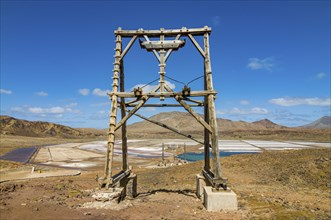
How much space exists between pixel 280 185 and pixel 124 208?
1107 cm

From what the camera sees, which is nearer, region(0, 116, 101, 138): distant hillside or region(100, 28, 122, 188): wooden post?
region(100, 28, 122, 188): wooden post

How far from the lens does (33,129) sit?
136 m

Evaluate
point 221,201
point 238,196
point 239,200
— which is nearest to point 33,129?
point 238,196

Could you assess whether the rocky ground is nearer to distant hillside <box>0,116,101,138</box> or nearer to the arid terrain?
the arid terrain

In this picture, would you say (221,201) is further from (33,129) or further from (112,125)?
(33,129)

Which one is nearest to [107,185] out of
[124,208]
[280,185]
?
[124,208]

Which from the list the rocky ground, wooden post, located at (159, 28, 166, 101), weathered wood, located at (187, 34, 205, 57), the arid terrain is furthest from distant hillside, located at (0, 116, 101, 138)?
weathered wood, located at (187, 34, 205, 57)

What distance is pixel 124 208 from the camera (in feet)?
27.1

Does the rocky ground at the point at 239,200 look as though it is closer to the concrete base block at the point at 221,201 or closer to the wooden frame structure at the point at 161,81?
the concrete base block at the point at 221,201

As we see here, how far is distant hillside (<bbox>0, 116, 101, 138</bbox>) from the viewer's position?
4919 inches

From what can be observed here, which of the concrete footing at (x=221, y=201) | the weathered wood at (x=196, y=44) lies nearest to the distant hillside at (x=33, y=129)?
the weathered wood at (x=196, y=44)

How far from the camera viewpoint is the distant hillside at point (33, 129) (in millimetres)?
124938

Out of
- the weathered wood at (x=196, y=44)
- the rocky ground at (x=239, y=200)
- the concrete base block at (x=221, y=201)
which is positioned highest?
the weathered wood at (x=196, y=44)

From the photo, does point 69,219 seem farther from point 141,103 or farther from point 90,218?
point 141,103
